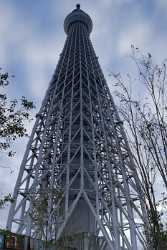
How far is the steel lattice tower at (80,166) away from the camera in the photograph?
99.9 feet

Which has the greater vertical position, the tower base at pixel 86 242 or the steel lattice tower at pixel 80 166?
the steel lattice tower at pixel 80 166

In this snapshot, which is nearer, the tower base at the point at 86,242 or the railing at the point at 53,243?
the railing at the point at 53,243

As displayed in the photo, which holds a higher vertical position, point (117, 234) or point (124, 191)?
point (124, 191)

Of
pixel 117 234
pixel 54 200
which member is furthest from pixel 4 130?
pixel 117 234

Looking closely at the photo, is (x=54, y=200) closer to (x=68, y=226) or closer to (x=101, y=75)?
(x=68, y=226)

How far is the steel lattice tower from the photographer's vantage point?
30438 mm

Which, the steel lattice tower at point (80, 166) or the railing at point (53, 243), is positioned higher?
the steel lattice tower at point (80, 166)

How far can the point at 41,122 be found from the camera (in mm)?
45062

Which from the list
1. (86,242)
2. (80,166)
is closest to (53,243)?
(86,242)

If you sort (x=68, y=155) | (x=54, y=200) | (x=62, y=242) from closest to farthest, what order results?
1. (x=54, y=200)
2. (x=62, y=242)
3. (x=68, y=155)

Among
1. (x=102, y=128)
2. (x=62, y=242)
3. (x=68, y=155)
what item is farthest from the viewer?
(x=102, y=128)

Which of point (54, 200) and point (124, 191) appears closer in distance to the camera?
point (54, 200)

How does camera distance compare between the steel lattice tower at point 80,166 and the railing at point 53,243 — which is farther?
the steel lattice tower at point 80,166

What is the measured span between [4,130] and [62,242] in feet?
64.7
